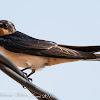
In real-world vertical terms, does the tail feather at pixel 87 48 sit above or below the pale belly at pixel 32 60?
above

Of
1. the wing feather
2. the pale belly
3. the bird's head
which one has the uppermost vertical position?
the bird's head

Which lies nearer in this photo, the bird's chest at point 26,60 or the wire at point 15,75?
the wire at point 15,75

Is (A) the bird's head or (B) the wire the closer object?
(B) the wire

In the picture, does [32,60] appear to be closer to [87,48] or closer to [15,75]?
[87,48]

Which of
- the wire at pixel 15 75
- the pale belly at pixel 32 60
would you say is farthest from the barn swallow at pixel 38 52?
the wire at pixel 15 75

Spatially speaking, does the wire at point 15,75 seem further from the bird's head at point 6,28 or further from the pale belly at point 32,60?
the bird's head at point 6,28

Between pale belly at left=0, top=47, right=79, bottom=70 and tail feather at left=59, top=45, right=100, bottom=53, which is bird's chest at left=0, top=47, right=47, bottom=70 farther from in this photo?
tail feather at left=59, top=45, right=100, bottom=53

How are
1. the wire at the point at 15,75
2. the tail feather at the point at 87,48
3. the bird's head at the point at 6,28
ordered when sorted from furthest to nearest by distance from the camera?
1. the bird's head at the point at 6,28
2. the tail feather at the point at 87,48
3. the wire at the point at 15,75

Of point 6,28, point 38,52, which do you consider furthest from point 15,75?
point 6,28

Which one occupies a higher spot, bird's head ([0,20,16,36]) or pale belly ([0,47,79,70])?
bird's head ([0,20,16,36])

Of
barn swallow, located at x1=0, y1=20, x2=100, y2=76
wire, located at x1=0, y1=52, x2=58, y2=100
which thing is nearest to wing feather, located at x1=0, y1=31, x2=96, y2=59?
barn swallow, located at x1=0, y1=20, x2=100, y2=76

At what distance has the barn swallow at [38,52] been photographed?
107 inches

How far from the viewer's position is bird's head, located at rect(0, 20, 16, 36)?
10.1ft

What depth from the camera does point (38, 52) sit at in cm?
284
